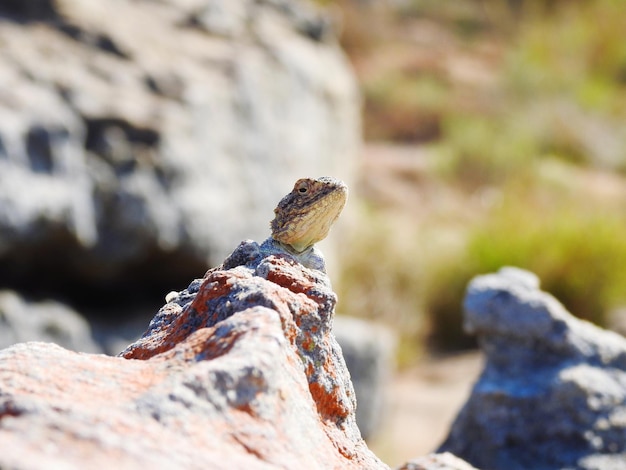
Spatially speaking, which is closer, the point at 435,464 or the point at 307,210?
the point at 435,464

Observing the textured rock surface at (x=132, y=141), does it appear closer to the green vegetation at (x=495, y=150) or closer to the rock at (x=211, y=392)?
the green vegetation at (x=495, y=150)

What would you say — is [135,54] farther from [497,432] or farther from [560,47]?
[560,47]

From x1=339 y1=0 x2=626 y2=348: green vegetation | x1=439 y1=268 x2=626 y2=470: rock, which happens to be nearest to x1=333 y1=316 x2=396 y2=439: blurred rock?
x1=339 y1=0 x2=626 y2=348: green vegetation

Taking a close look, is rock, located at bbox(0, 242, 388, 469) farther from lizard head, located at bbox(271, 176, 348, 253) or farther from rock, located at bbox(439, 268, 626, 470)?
rock, located at bbox(439, 268, 626, 470)

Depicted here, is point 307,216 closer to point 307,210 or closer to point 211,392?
point 307,210

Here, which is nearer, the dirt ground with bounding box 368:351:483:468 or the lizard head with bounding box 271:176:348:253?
the lizard head with bounding box 271:176:348:253

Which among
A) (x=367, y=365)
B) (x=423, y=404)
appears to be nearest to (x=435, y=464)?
(x=367, y=365)
